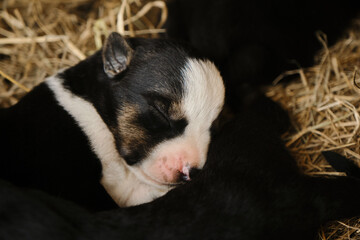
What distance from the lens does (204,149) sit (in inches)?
98.7

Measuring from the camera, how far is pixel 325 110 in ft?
11.0

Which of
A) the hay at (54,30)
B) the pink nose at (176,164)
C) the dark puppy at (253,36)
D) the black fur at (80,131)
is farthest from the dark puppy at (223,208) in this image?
the hay at (54,30)

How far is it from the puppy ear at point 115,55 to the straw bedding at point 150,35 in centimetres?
121

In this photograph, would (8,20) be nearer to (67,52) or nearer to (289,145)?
(67,52)

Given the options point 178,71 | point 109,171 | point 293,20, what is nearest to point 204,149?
point 178,71

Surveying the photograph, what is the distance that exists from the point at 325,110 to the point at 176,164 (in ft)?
5.60

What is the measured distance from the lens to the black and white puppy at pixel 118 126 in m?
2.46

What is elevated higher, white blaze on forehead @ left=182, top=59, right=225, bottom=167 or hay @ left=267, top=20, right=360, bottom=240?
white blaze on forehead @ left=182, top=59, right=225, bottom=167

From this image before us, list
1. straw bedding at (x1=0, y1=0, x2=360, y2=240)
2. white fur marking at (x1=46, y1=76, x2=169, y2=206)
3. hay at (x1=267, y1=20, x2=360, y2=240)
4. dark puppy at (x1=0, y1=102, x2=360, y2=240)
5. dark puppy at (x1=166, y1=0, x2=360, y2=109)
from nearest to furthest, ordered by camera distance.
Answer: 1. dark puppy at (x1=0, y1=102, x2=360, y2=240)
2. white fur marking at (x1=46, y1=76, x2=169, y2=206)
3. hay at (x1=267, y1=20, x2=360, y2=240)
4. straw bedding at (x1=0, y1=0, x2=360, y2=240)
5. dark puppy at (x1=166, y1=0, x2=360, y2=109)

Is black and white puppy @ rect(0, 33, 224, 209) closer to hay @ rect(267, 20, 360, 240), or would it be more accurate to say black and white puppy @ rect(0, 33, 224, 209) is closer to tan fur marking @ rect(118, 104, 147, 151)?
tan fur marking @ rect(118, 104, 147, 151)

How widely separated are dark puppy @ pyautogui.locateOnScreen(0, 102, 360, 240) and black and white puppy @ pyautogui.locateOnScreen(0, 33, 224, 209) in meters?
0.29

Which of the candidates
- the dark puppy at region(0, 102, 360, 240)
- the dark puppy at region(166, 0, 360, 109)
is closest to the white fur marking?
the dark puppy at region(0, 102, 360, 240)

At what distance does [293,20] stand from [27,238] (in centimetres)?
312

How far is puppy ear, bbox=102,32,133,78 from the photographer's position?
2729mm
